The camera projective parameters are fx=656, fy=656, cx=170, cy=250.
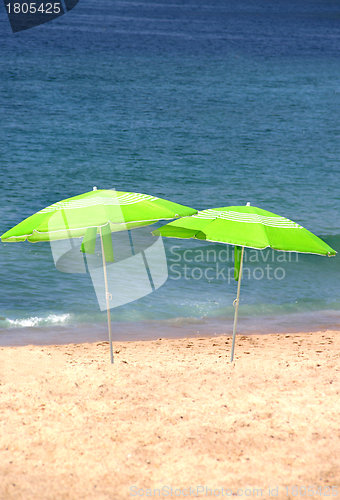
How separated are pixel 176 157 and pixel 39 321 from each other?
16468 mm

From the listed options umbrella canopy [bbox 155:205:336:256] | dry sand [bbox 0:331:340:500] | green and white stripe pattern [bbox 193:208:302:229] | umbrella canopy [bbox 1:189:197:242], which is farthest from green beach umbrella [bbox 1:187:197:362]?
dry sand [bbox 0:331:340:500]

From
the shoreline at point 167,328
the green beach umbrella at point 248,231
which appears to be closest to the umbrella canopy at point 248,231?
the green beach umbrella at point 248,231

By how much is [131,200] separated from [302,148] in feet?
78.2

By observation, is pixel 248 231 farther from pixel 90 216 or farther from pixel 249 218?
pixel 90 216

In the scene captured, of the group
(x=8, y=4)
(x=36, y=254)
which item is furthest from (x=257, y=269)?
(x=8, y=4)

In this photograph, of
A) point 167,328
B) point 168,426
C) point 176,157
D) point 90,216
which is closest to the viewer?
point 168,426

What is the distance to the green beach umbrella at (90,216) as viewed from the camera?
7.91 metres

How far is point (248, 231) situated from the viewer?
810 centimetres

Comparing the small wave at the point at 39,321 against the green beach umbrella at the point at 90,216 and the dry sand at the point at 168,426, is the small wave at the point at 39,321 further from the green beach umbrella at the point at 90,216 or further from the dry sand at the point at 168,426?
the green beach umbrella at the point at 90,216

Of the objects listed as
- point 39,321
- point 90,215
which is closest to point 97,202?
point 90,215

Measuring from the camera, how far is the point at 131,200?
8.54 metres

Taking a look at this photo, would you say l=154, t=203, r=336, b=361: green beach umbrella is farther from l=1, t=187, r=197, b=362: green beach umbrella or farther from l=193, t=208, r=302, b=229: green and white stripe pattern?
l=1, t=187, r=197, b=362: green beach umbrella

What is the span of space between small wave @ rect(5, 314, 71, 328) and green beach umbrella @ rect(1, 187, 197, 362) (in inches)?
166

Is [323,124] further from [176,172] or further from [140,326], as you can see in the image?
[140,326]
